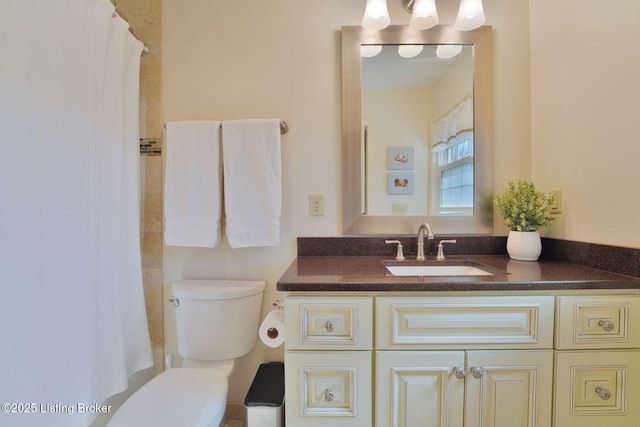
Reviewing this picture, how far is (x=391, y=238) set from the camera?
1.26 metres

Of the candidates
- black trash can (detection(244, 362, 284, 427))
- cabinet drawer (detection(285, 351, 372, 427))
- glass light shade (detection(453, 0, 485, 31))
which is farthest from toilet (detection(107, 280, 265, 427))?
glass light shade (detection(453, 0, 485, 31))

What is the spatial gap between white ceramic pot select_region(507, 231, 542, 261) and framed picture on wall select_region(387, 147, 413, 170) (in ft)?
1.77

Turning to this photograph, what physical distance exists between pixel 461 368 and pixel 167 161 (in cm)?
136

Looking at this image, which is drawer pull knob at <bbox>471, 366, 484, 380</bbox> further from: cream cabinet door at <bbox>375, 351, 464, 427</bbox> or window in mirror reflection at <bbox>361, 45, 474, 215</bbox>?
window in mirror reflection at <bbox>361, 45, 474, 215</bbox>

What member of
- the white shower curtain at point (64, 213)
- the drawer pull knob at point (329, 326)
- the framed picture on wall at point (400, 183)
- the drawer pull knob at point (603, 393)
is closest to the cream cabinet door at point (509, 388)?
the drawer pull knob at point (603, 393)

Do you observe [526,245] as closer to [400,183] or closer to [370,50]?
[400,183]

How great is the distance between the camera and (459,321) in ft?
2.59

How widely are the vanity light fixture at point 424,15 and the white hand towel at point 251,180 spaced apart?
62cm

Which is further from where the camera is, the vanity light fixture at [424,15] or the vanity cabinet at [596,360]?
the vanity light fixture at [424,15]

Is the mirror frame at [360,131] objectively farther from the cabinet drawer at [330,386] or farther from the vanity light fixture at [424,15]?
the cabinet drawer at [330,386]

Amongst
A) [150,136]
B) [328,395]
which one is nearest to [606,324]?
[328,395]

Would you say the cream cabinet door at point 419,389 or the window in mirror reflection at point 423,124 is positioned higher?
the window in mirror reflection at point 423,124

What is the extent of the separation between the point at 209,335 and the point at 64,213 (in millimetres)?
682

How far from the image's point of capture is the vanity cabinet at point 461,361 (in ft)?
2.57
